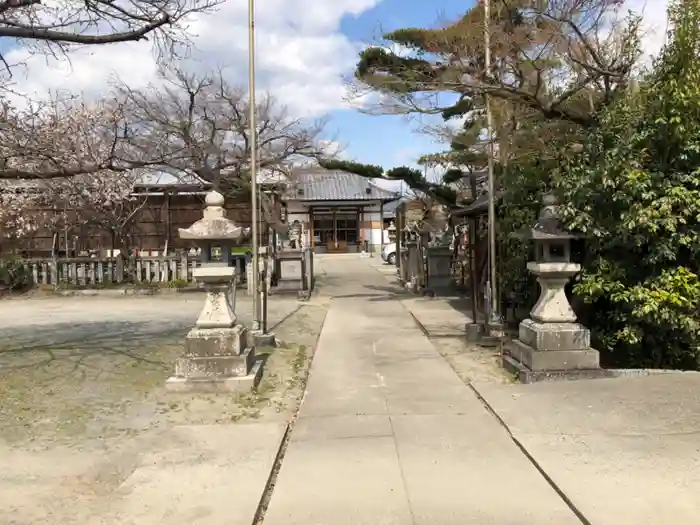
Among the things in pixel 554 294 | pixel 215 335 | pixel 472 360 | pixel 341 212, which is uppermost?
pixel 341 212

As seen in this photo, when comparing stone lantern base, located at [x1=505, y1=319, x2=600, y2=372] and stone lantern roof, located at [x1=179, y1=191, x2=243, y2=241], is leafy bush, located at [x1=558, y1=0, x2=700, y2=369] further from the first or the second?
stone lantern roof, located at [x1=179, y1=191, x2=243, y2=241]

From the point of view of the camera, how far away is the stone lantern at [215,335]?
22.0 ft

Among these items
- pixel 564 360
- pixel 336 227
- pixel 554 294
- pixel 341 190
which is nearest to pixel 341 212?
pixel 336 227

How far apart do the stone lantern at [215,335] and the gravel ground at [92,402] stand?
21 centimetres

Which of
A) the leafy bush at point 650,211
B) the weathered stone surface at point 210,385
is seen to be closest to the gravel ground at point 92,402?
the weathered stone surface at point 210,385

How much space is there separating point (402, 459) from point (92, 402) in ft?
11.4

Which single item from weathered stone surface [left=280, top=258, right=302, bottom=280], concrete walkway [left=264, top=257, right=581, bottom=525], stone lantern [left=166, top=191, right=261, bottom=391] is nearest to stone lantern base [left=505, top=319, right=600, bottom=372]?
concrete walkway [left=264, top=257, right=581, bottom=525]

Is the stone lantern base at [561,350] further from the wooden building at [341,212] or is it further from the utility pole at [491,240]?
the wooden building at [341,212]

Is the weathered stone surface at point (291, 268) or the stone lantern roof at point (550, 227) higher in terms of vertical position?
the stone lantern roof at point (550, 227)

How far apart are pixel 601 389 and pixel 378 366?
2813 millimetres

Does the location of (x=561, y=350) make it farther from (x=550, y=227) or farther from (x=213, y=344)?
(x=213, y=344)

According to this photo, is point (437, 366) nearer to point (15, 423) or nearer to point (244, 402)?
point (244, 402)

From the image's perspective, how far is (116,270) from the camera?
1980 centimetres

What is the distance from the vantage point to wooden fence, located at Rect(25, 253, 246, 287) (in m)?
19.5
